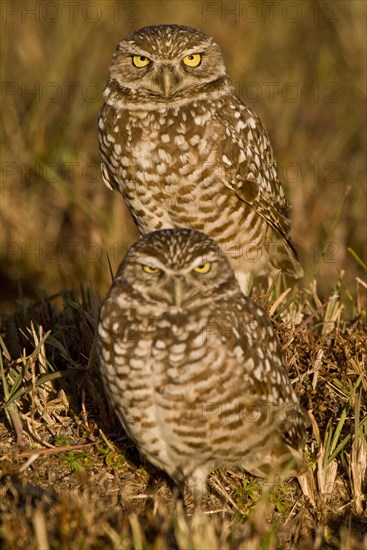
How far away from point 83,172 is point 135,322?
5370mm

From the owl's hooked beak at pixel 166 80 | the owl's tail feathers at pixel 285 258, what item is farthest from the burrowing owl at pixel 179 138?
the owl's tail feathers at pixel 285 258

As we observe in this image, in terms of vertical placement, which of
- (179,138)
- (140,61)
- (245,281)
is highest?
(140,61)

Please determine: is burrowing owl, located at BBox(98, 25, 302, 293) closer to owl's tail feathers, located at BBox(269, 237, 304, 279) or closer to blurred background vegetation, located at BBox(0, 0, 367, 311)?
owl's tail feathers, located at BBox(269, 237, 304, 279)

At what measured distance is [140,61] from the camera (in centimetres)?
542

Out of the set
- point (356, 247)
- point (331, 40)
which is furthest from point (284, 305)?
point (331, 40)

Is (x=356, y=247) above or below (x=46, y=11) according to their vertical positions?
below

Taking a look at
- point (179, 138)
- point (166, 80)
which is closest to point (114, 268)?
point (179, 138)

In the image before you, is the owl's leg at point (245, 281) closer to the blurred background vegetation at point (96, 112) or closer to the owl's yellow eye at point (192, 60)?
the blurred background vegetation at point (96, 112)

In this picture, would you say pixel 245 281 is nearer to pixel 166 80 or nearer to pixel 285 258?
pixel 285 258

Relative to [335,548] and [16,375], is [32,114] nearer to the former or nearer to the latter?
[16,375]

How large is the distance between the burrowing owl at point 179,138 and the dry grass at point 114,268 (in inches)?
24.2

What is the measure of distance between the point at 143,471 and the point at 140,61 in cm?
231

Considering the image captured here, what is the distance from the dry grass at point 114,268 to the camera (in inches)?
163

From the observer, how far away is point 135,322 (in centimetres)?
406
